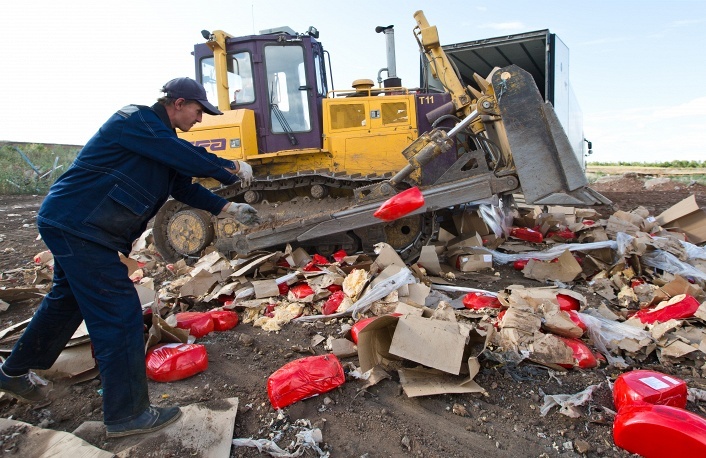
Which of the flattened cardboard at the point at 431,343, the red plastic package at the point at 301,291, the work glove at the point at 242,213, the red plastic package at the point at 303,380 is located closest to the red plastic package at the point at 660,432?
the flattened cardboard at the point at 431,343

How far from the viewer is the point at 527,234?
6172 mm

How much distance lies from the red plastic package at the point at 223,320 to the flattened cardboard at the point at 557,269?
2880 mm

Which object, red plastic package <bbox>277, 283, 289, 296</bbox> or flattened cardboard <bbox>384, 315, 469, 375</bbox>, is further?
red plastic package <bbox>277, 283, 289, 296</bbox>

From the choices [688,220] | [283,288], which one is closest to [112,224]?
[283,288]

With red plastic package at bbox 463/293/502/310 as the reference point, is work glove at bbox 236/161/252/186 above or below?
above

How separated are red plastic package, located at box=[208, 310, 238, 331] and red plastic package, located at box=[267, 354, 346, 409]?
120cm

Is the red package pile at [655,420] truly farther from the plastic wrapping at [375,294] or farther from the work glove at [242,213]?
the work glove at [242,213]

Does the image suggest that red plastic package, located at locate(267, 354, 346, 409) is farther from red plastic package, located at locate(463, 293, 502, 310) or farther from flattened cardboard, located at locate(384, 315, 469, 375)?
red plastic package, located at locate(463, 293, 502, 310)

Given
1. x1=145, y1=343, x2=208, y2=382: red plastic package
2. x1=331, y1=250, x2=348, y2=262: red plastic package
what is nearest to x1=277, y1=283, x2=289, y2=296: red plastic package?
x1=331, y1=250, x2=348, y2=262: red plastic package

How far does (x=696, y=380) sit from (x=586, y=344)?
59 cm

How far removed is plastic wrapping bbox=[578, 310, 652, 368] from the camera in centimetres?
298

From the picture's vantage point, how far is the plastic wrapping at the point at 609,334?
2.98m

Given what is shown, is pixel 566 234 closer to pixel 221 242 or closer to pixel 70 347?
pixel 221 242

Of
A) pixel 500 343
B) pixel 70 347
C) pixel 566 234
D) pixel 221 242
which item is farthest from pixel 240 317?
pixel 566 234
